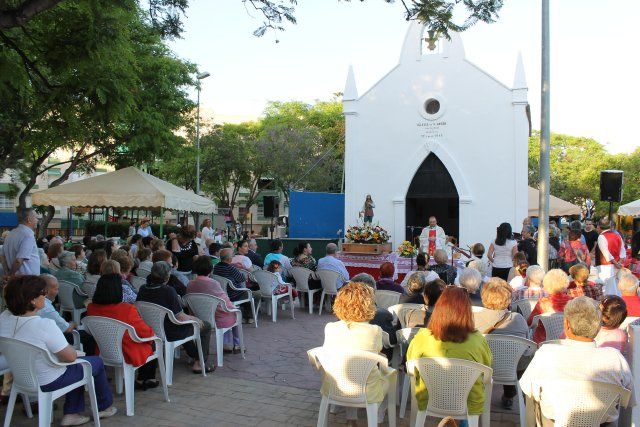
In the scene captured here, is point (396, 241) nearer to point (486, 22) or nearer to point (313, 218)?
point (313, 218)

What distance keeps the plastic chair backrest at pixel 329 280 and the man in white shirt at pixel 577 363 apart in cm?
574

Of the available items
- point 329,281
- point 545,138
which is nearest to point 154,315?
point 329,281

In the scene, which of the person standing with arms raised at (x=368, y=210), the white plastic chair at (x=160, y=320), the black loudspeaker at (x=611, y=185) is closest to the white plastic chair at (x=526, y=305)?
the white plastic chair at (x=160, y=320)

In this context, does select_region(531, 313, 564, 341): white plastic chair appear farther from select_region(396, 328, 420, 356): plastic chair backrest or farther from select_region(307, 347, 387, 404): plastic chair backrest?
select_region(307, 347, 387, 404): plastic chair backrest

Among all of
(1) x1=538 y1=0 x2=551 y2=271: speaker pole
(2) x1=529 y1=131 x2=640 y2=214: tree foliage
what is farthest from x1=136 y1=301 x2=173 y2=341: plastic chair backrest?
(2) x1=529 y1=131 x2=640 y2=214: tree foliage

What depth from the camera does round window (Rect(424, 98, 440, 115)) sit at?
60.7 feet

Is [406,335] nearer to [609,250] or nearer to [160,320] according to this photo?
[160,320]

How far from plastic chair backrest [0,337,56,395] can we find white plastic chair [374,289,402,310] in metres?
3.94

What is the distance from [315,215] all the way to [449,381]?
59.5 feet

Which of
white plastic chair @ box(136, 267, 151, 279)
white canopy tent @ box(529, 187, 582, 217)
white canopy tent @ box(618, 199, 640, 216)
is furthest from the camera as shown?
white canopy tent @ box(529, 187, 582, 217)

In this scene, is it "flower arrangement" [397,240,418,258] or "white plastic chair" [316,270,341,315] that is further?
"flower arrangement" [397,240,418,258]

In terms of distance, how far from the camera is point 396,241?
18641 millimetres

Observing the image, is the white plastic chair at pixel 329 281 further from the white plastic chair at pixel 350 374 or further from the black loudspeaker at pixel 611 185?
the black loudspeaker at pixel 611 185

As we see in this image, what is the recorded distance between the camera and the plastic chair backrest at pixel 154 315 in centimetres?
526
